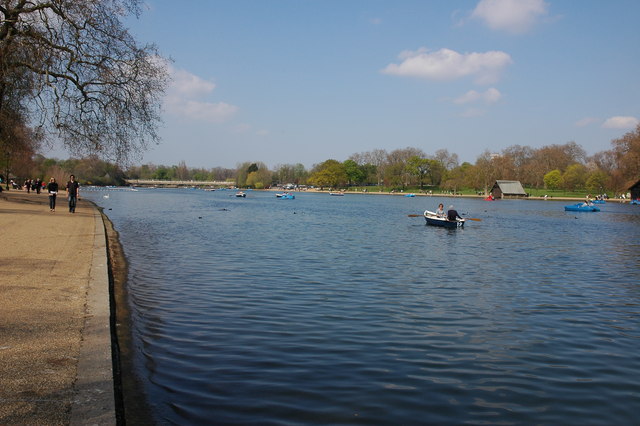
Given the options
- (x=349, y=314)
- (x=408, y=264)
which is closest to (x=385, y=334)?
(x=349, y=314)

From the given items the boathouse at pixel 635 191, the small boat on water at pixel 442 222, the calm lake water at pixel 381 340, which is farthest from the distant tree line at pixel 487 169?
the calm lake water at pixel 381 340

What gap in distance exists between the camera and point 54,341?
5953 mm

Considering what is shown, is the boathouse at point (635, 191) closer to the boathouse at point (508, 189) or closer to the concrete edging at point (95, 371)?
the boathouse at point (508, 189)

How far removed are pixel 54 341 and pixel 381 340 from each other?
4911 millimetres

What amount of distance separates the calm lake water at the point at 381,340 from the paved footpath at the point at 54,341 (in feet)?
2.82

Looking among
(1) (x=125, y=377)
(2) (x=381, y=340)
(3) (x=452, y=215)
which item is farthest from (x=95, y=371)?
(3) (x=452, y=215)

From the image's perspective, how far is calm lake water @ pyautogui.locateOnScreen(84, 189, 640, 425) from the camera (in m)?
5.94

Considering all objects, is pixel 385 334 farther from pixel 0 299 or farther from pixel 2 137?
pixel 2 137

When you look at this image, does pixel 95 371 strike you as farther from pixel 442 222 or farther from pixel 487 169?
pixel 487 169

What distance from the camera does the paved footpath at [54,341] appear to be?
14.0ft

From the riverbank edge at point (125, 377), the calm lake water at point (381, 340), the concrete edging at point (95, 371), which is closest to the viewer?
the concrete edging at point (95, 371)

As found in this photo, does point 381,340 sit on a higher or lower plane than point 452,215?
lower

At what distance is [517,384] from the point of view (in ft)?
22.4

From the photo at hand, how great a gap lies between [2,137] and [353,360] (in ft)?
80.2
